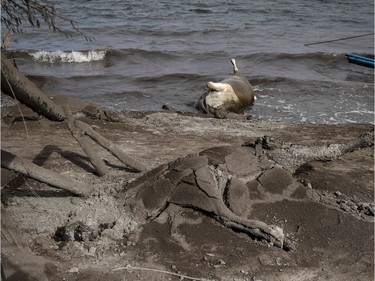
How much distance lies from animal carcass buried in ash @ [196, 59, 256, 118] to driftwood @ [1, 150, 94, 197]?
5.28 meters

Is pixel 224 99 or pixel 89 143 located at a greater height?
pixel 89 143

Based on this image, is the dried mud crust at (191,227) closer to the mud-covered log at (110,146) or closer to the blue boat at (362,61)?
the mud-covered log at (110,146)

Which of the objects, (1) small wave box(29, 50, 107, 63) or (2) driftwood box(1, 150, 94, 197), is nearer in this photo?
(2) driftwood box(1, 150, 94, 197)

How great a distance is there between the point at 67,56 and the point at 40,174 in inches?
451

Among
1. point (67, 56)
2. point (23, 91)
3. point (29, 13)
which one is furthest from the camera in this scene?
point (67, 56)

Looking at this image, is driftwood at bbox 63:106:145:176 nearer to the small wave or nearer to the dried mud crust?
the dried mud crust

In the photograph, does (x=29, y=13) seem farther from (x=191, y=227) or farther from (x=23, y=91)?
(x=191, y=227)

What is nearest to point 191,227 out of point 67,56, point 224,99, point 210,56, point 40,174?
point 40,174

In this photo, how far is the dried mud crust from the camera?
146 inches

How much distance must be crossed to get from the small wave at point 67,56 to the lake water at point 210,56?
31 millimetres

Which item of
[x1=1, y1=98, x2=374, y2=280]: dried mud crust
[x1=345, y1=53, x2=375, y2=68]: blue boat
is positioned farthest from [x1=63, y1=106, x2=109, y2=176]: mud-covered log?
[x1=345, y1=53, x2=375, y2=68]: blue boat

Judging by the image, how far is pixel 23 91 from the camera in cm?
362

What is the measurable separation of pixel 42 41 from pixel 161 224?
13862mm

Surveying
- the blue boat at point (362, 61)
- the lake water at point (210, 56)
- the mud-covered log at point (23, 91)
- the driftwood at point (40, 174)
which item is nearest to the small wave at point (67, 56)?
the lake water at point (210, 56)
